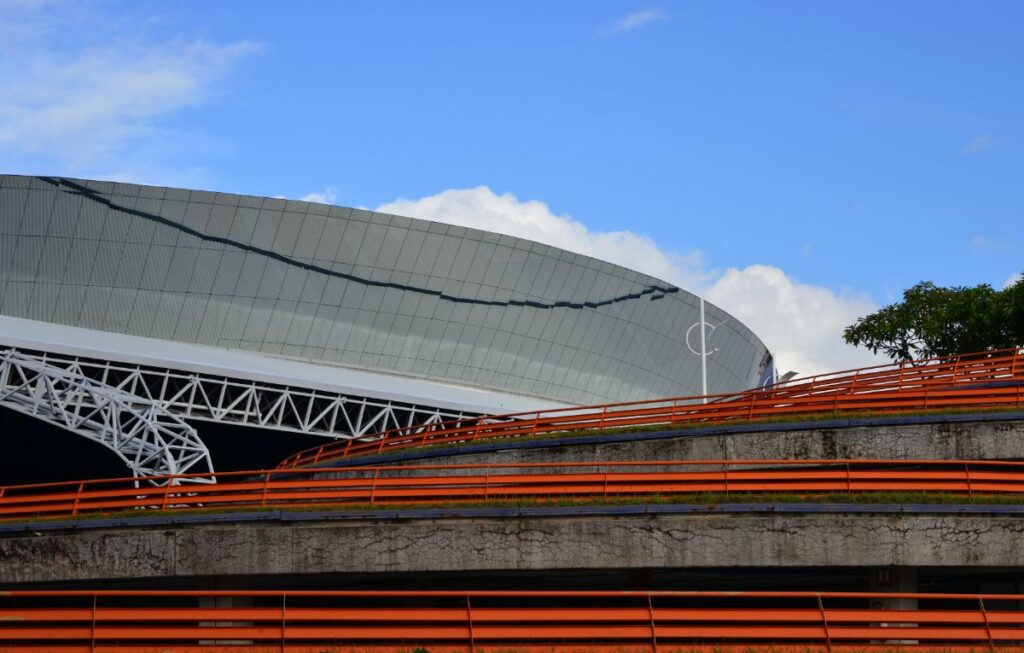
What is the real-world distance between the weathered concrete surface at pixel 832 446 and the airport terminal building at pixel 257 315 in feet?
51.1

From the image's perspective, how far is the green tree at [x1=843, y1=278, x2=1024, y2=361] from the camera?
55.6 metres

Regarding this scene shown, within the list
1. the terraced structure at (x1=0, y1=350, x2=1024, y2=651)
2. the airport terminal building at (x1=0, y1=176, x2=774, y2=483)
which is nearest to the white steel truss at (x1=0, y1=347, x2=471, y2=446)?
the airport terminal building at (x1=0, y1=176, x2=774, y2=483)

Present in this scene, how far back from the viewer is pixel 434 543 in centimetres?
2488

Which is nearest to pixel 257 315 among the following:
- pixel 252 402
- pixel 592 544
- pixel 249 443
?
pixel 252 402

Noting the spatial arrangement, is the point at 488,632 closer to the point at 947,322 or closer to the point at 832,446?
the point at 832,446

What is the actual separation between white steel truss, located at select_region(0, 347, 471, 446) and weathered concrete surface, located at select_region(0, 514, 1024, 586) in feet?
70.4

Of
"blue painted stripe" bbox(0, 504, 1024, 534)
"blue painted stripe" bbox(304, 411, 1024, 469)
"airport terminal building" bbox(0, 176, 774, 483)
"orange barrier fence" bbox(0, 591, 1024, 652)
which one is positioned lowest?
"orange barrier fence" bbox(0, 591, 1024, 652)

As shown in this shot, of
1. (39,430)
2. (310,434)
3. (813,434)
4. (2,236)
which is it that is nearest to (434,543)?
(813,434)

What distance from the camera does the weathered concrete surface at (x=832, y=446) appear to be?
1212 inches

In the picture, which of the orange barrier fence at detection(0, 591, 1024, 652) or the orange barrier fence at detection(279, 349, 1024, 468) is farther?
the orange barrier fence at detection(279, 349, 1024, 468)

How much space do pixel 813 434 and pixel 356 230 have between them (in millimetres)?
25213

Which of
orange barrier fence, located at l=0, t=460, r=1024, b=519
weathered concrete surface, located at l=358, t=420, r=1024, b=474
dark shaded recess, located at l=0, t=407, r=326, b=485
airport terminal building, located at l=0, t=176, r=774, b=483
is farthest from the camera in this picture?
dark shaded recess, located at l=0, t=407, r=326, b=485

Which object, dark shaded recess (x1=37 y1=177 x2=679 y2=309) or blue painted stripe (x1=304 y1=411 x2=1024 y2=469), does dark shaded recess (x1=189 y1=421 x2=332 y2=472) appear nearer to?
dark shaded recess (x1=37 y1=177 x2=679 y2=309)

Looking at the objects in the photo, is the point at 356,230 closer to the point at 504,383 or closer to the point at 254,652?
the point at 504,383
